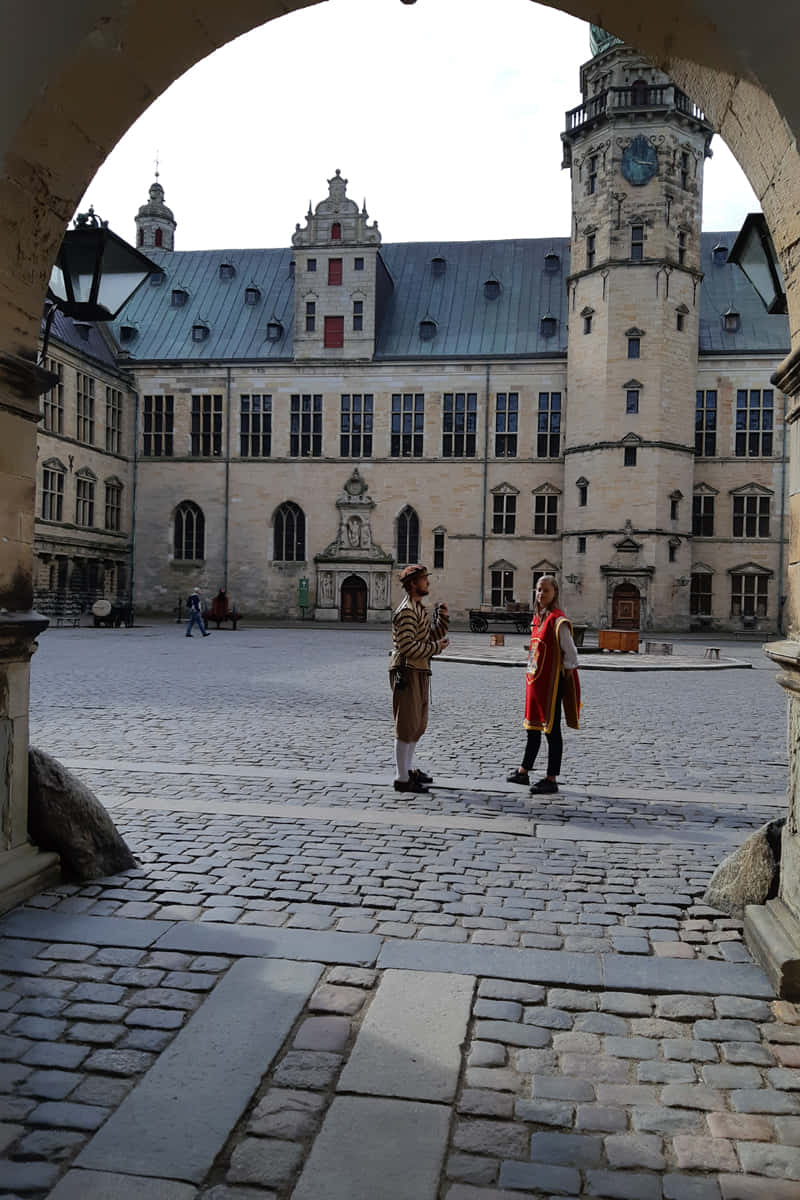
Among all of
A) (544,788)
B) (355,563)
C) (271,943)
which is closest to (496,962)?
(271,943)

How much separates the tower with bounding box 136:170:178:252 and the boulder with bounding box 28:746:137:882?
5322 cm

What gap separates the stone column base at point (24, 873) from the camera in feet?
15.0

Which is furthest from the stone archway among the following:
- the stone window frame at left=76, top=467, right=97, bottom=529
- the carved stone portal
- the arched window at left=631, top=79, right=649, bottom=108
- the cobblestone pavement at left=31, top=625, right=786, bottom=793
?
the arched window at left=631, top=79, right=649, bottom=108

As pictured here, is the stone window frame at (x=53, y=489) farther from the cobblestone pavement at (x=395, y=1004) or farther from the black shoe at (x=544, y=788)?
the black shoe at (x=544, y=788)

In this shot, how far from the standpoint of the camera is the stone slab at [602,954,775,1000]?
12.6 feet

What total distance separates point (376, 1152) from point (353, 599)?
132ft

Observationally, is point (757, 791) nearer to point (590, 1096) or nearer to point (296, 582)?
point (590, 1096)

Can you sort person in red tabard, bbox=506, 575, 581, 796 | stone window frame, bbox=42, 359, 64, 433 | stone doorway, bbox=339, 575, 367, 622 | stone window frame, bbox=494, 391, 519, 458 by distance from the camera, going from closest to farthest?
1. person in red tabard, bbox=506, 575, 581, 796
2. stone window frame, bbox=42, 359, 64, 433
3. stone window frame, bbox=494, 391, 519, 458
4. stone doorway, bbox=339, 575, 367, 622

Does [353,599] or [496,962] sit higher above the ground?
[353,599]

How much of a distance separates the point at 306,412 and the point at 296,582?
7568mm

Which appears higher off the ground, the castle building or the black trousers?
the castle building

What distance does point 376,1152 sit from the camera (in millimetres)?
2699

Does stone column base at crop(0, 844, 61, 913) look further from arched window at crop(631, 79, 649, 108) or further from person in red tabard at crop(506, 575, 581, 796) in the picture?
arched window at crop(631, 79, 649, 108)

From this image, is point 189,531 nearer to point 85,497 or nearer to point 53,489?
point 85,497
